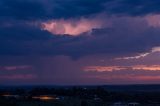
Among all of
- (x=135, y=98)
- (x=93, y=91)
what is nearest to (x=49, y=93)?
(x=93, y=91)

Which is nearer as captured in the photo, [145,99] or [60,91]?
[145,99]

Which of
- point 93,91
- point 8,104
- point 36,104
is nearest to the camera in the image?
point 8,104

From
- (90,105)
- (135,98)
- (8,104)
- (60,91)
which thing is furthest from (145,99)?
(8,104)

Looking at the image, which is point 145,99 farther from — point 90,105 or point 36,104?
point 36,104

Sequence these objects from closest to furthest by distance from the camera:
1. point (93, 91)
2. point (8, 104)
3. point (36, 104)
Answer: point (8, 104), point (36, 104), point (93, 91)

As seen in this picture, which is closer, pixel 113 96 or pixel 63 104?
pixel 63 104

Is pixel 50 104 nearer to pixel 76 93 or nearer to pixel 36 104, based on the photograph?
pixel 36 104

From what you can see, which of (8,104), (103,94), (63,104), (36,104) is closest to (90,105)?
(63,104)

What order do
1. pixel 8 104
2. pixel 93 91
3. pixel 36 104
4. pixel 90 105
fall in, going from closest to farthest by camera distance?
pixel 8 104 → pixel 36 104 → pixel 90 105 → pixel 93 91

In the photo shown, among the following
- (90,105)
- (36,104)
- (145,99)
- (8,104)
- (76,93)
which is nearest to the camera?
(8,104)
